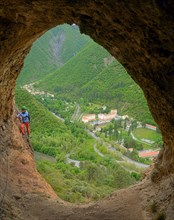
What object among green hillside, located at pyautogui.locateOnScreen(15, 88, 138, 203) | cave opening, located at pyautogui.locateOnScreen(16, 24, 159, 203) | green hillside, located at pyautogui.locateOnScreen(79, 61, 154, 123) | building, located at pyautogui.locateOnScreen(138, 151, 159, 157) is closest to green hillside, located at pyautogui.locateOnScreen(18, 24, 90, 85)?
cave opening, located at pyautogui.locateOnScreen(16, 24, 159, 203)

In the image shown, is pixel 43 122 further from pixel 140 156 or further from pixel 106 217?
pixel 106 217

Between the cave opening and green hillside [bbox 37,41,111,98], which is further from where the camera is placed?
green hillside [bbox 37,41,111,98]

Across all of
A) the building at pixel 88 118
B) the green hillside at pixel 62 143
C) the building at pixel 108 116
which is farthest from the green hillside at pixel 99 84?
the green hillside at pixel 62 143

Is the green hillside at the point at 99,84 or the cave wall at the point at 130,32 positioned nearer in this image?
the cave wall at the point at 130,32

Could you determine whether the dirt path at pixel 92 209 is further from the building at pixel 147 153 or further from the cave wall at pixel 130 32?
the building at pixel 147 153

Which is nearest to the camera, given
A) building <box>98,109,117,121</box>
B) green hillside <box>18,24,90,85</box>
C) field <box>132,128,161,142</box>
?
field <box>132,128,161,142</box>

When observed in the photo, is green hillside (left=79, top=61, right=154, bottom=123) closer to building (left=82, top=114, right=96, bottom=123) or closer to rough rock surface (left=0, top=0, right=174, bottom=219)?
building (left=82, top=114, right=96, bottom=123)
